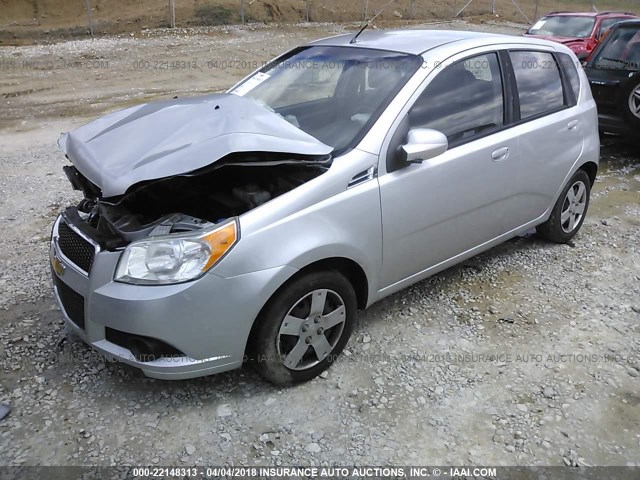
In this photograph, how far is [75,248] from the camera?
2.96 m

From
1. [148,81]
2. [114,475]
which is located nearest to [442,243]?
[114,475]

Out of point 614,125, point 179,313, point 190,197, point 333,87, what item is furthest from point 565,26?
point 179,313

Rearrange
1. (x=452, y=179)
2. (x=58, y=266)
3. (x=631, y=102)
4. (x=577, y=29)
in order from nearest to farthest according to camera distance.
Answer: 1. (x=58, y=266)
2. (x=452, y=179)
3. (x=631, y=102)
4. (x=577, y=29)

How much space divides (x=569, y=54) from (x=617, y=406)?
299 cm

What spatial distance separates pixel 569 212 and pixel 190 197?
333 centimetres

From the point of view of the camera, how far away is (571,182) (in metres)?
4.71

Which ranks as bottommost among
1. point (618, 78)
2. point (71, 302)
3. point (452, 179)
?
point (618, 78)

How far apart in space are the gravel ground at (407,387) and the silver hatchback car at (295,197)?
0.30 m

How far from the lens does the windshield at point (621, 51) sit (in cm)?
754

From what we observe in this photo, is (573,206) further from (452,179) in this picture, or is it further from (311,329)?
(311,329)

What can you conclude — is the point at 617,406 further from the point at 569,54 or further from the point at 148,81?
the point at 148,81

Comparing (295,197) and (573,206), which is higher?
(295,197)

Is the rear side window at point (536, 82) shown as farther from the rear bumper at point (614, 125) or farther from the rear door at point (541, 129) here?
the rear bumper at point (614, 125)

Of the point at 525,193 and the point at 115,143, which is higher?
the point at 115,143
